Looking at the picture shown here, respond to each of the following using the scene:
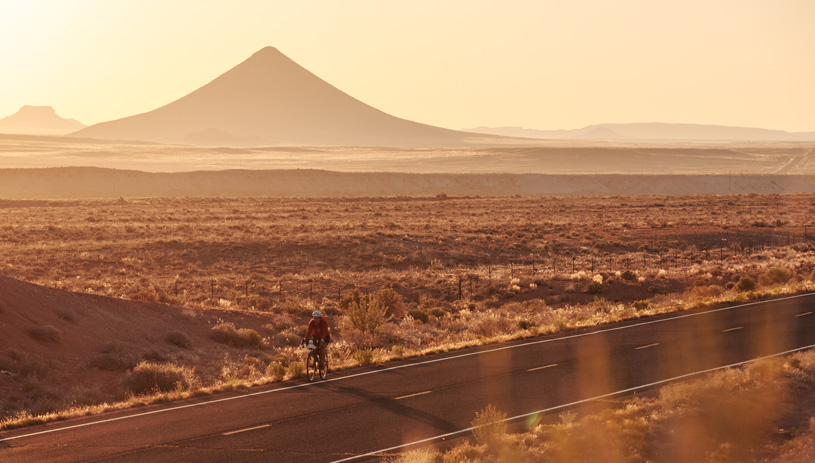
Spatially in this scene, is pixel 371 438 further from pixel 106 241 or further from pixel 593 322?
pixel 106 241

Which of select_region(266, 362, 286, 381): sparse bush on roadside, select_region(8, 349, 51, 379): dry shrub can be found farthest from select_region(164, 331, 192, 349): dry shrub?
select_region(266, 362, 286, 381): sparse bush on roadside

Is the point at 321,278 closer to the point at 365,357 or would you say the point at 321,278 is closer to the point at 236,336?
the point at 236,336

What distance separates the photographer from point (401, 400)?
1764cm

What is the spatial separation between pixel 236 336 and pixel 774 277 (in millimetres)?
24576

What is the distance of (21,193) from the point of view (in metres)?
118

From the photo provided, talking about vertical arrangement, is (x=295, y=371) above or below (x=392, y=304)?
above

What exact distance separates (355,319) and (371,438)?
11.8 metres

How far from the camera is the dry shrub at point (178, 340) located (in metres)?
25.6

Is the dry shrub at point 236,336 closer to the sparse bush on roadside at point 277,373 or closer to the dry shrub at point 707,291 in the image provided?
the sparse bush on roadside at point 277,373

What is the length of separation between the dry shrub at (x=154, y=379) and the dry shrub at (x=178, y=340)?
377 cm

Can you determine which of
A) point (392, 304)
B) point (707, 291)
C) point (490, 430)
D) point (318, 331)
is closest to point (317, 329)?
point (318, 331)

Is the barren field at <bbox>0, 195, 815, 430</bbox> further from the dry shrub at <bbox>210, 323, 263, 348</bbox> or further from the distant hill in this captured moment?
the distant hill

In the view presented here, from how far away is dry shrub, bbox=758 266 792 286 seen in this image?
124 ft

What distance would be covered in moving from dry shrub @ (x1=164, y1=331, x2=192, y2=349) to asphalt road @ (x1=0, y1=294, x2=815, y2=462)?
6.98m
